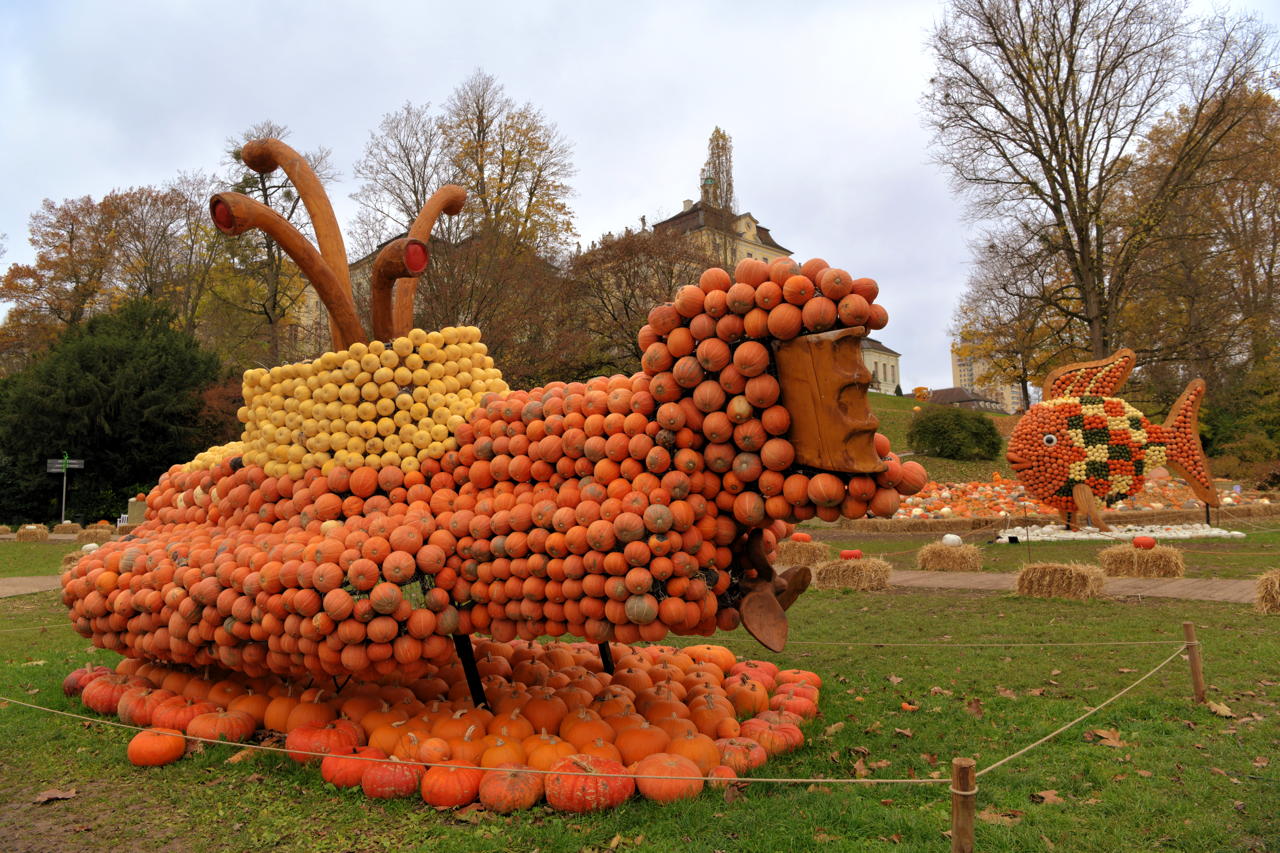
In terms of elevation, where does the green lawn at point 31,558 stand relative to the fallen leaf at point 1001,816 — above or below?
above

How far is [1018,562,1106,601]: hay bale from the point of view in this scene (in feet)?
30.5

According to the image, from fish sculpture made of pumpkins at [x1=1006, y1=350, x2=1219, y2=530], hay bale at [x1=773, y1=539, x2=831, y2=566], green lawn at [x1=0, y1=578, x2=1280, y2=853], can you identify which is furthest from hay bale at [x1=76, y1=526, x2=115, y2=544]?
fish sculpture made of pumpkins at [x1=1006, y1=350, x2=1219, y2=530]

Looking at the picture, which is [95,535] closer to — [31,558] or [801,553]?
[31,558]

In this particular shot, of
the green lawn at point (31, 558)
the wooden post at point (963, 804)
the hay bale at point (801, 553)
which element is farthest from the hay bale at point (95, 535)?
the wooden post at point (963, 804)

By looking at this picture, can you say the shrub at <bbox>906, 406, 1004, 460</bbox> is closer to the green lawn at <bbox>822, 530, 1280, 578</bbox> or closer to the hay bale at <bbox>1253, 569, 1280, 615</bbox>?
the green lawn at <bbox>822, 530, 1280, 578</bbox>

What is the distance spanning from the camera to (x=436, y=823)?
3.75 meters

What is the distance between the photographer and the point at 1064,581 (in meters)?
9.38

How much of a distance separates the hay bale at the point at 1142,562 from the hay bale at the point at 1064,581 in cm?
155

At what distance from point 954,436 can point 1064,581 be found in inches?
789

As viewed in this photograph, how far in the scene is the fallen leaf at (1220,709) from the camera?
5047 mm

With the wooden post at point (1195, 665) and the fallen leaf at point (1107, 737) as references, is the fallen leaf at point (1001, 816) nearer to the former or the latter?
the fallen leaf at point (1107, 737)

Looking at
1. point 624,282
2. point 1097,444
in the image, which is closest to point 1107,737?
point 1097,444

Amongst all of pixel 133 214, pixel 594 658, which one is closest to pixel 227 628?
pixel 594 658

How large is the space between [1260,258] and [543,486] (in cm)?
3437
